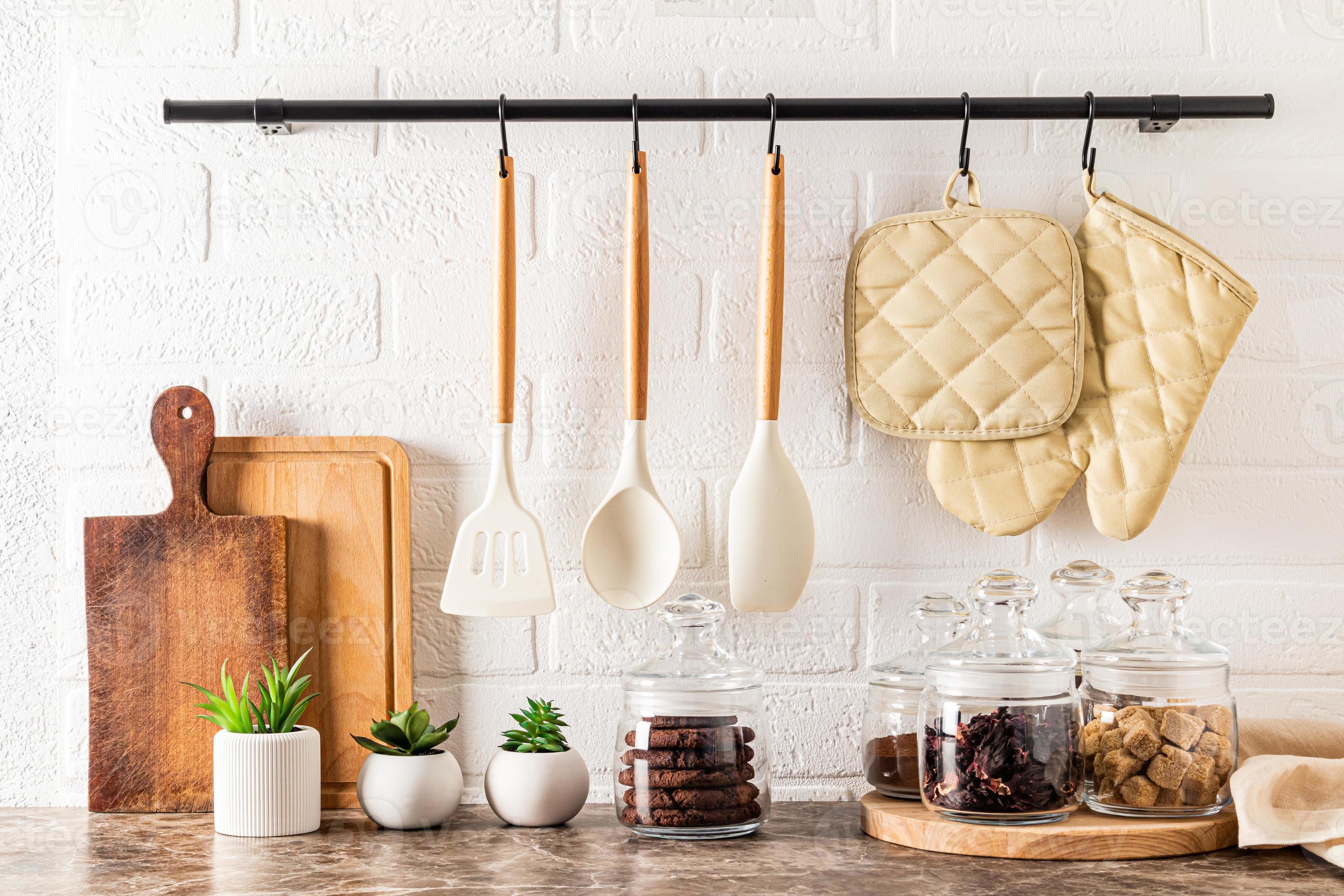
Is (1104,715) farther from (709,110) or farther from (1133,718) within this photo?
(709,110)

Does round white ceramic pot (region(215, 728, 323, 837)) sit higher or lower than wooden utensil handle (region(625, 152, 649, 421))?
lower

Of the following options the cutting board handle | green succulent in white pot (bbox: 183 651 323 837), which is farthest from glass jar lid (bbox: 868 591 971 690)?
the cutting board handle

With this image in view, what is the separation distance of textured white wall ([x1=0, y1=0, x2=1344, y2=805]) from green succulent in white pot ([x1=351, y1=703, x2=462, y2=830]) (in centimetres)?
10

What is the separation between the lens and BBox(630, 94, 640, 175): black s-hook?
97 centimetres

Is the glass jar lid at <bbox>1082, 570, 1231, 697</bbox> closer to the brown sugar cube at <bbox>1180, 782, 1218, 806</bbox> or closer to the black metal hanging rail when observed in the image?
the brown sugar cube at <bbox>1180, 782, 1218, 806</bbox>

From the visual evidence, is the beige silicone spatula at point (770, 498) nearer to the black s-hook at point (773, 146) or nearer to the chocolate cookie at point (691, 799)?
the black s-hook at point (773, 146)

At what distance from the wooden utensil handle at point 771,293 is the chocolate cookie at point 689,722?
27 cm

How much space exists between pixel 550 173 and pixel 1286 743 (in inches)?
31.6

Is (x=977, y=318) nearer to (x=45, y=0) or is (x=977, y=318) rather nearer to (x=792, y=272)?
(x=792, y=272)

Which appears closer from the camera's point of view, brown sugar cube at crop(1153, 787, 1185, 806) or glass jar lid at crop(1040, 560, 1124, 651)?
brown sugar cube at crop(1153, 787, 1185, 806)

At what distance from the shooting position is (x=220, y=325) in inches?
40.4

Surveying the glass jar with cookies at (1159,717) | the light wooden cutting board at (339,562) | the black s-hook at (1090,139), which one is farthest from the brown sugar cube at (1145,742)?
the light wooden cutting board at (339,562)

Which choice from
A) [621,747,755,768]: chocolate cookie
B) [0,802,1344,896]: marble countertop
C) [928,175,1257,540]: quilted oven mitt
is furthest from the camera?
[928,175,1257,540]: quilted oven mitt

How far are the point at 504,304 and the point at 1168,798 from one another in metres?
0.66
